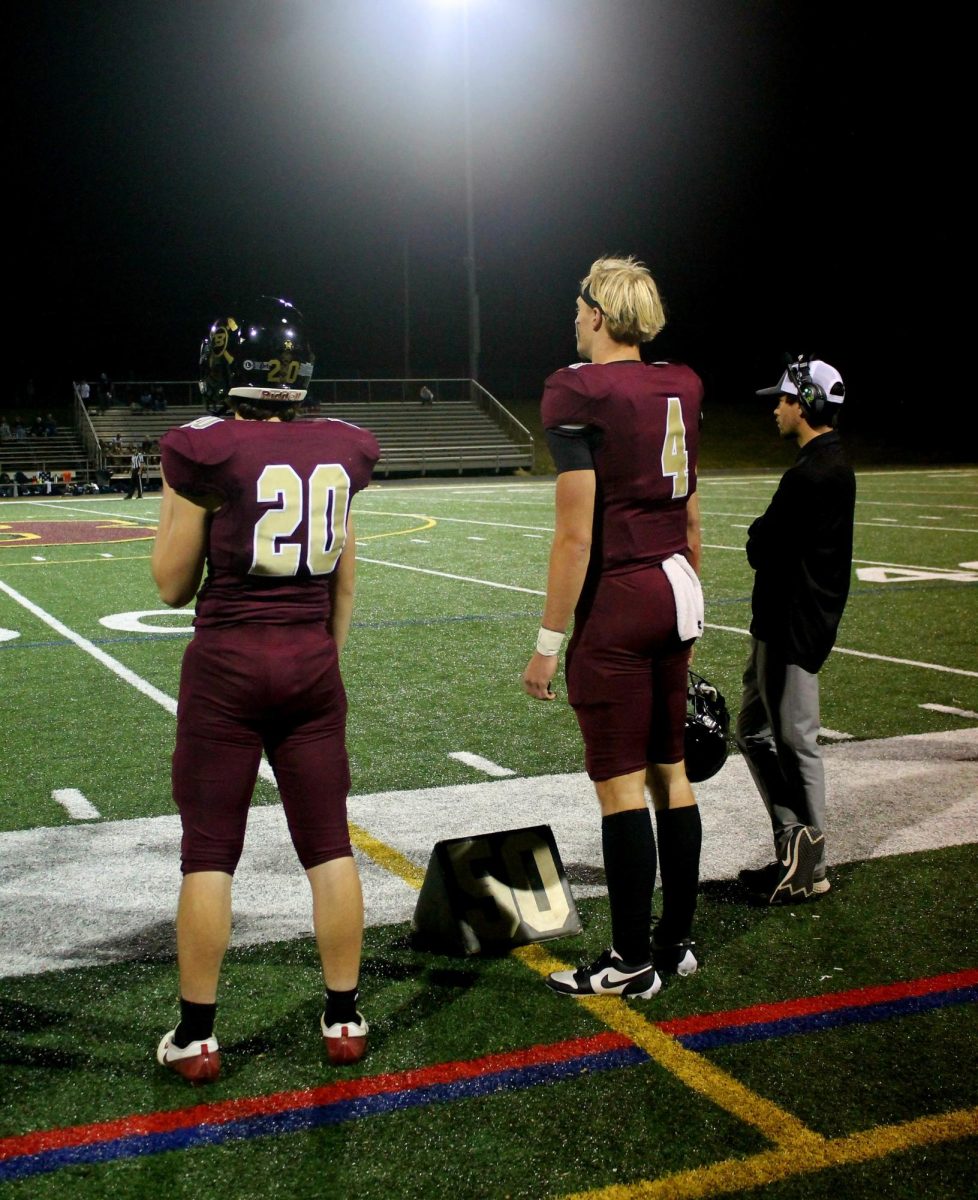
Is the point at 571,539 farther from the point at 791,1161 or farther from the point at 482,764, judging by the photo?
the point at 482,764

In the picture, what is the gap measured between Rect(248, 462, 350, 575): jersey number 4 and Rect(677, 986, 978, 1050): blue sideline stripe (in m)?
1.48

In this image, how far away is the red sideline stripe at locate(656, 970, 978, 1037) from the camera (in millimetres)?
3123

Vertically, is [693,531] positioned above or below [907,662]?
above

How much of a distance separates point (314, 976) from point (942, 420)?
4378 centimetres

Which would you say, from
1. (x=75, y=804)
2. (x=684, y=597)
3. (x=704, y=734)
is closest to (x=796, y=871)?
(x=704, y=734)

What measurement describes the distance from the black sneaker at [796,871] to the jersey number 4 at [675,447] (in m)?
1.29

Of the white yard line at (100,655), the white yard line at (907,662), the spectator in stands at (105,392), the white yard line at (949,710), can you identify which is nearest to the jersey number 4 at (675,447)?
the white yard line at (949,710)

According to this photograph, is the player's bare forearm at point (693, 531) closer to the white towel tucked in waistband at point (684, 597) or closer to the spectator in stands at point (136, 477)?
the white towel tucked in waistband at point (684, 597)

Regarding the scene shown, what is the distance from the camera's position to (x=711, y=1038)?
3.04 metres

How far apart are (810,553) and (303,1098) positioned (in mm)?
2270

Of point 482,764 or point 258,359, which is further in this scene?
point 482,764

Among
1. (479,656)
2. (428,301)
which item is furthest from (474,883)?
(428,301)

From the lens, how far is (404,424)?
129ft

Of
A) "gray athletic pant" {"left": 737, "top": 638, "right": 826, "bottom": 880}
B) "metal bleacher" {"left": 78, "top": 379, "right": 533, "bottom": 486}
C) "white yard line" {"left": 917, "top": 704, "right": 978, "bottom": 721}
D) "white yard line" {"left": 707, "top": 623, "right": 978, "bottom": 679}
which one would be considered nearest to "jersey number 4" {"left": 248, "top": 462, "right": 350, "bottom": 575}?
"gray athletic pant" {"left": 737, "top": 638, "right": 826, "bottom": 880}
